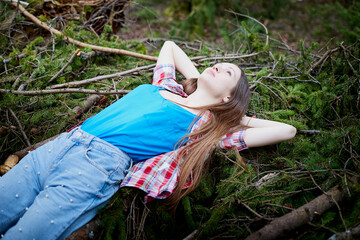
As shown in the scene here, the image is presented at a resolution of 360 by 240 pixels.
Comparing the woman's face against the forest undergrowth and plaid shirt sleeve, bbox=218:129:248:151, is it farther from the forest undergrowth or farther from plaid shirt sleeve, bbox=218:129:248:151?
the forest undergrowth

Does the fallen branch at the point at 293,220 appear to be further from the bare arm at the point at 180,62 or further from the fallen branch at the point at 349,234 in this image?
the bare arm at the point at 180,62

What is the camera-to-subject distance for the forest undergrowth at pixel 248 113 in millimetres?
1977

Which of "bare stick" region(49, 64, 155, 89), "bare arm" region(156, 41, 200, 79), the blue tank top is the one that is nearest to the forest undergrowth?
"bare stick" region(49, 64, 155, 89)

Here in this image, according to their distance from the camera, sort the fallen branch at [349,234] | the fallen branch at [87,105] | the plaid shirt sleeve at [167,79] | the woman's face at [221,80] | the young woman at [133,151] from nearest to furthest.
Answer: the fallen branch at [349,234] < the young woman at [133,151] < the woman's face at [221,80] < the plaid shirt sleeve at [167,79] < the fallen branch at [87,105]

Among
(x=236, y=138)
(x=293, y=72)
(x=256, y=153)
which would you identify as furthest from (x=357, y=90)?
(x=236, y=138)

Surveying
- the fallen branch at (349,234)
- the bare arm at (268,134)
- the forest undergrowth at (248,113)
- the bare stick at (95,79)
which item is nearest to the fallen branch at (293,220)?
the forest undergrowth at (248,113)

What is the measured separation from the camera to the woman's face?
2359mm

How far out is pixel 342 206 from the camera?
190cm

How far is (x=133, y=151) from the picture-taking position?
224cm

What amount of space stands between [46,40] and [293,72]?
3274mm

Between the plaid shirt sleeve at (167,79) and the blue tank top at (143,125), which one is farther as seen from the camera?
the plaid shirt sleeve at (167,79)

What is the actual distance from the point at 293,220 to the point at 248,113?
1.30 m

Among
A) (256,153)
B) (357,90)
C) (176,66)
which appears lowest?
(256,153)

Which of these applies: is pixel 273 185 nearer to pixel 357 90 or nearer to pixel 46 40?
pixel 357 90
